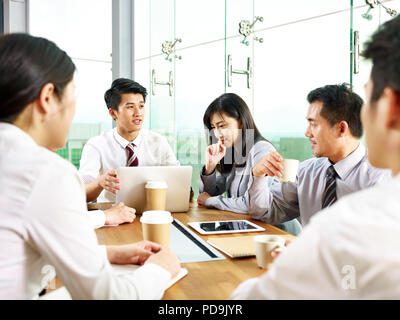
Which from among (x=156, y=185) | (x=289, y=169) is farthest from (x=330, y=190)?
(x=156, y=185)

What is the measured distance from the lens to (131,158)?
9.20 ft

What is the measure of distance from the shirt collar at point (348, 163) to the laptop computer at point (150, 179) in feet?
2.42

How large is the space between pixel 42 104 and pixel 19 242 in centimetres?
31

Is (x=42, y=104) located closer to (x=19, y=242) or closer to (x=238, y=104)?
(x=19, y=242)

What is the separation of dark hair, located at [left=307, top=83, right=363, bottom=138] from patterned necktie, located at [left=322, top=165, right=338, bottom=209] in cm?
21

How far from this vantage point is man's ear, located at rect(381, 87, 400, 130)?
616mm

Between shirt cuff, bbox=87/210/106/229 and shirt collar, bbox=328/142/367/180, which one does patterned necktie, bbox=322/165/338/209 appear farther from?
shirt cuff, bbox=87/210/106/229

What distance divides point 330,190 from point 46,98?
1363 millimetres

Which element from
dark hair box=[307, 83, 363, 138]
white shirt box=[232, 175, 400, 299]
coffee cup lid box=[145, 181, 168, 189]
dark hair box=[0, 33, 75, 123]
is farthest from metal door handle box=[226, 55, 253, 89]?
white shirt box=[232, 175, 400, 299]

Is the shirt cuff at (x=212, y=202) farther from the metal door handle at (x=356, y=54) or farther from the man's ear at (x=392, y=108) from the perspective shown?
the man's ear at (x=392, y=108)

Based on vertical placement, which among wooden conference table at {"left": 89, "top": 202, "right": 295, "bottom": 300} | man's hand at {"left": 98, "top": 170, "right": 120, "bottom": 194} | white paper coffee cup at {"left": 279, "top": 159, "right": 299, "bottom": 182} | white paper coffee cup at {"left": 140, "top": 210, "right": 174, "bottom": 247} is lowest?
wooden conference table at {"left": 89, "top": 202, "right": 295, "bottom": 300}

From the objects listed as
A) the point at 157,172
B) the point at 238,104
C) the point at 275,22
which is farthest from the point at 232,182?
the point at 275,22

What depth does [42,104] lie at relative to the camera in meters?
0.86

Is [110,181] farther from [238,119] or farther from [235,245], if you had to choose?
[238,119]
